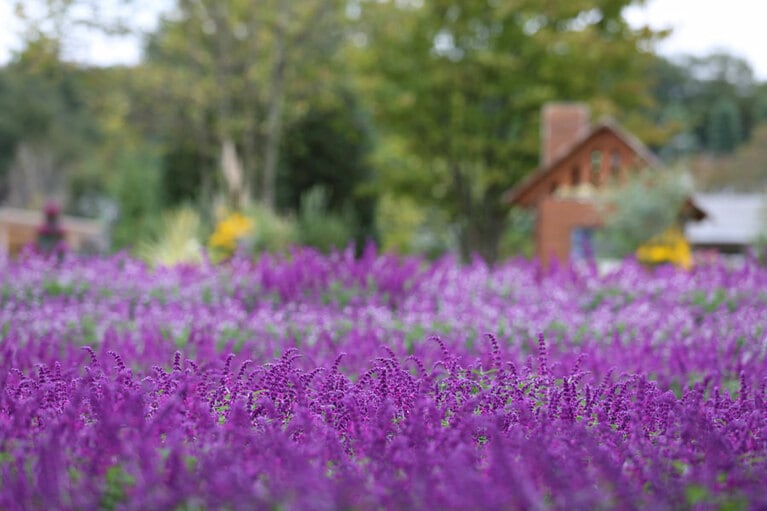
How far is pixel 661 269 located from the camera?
821cm

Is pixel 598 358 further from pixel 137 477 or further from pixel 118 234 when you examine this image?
pixel 118 234

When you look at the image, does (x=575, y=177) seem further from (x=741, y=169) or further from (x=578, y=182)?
(x=741, y=169)

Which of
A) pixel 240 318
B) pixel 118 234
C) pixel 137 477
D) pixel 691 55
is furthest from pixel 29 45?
pixel 691 55

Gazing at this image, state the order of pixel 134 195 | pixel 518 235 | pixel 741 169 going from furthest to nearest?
pixel 741 169 → pixel 518 235 → pixel 134 195

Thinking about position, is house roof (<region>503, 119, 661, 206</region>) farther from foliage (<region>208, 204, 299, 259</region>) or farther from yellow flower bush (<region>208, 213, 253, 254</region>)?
yellow flower bush (<region>208, 213, 253, 254</region>)

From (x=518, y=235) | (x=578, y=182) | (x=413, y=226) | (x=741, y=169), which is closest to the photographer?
(x=578, y=182)

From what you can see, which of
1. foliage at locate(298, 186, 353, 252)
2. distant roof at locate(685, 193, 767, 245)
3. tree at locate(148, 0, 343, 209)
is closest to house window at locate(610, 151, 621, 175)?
foliage at locate(298, 186, 353, 252)

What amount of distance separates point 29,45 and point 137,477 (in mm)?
19531

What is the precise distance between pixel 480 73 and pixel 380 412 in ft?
68.7

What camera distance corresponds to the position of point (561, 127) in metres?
18.8

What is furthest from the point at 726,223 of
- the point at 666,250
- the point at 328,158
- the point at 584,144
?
the point at 666,250

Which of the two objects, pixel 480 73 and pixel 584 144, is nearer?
pixel 584 144

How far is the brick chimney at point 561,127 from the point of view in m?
18.8

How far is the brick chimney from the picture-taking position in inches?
739
